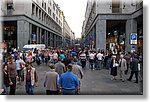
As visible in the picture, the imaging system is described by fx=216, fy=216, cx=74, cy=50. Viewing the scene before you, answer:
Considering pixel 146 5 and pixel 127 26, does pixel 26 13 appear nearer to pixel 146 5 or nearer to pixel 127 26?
pixel 127 26

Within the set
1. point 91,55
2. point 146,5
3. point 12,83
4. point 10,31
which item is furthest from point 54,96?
point 10,31

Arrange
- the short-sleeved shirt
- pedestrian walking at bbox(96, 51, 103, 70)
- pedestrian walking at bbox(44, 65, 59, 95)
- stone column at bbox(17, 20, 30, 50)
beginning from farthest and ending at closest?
stone column at bbox(17, 20, 30, 50)
pedestrian walking at bbox(96, 51, 103, 70)
pedestrian walking at bbox(44, 65, 59, 95)
the short-sleeved shirt

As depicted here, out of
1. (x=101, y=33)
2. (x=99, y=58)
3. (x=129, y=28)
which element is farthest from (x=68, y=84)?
(x=129, y=28)

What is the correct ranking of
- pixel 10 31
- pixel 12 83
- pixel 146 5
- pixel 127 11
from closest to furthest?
pixel 146 5 → pixel 12 83 → pixel 127 11 → pixel 10 31

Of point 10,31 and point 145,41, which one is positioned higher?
point 10,31

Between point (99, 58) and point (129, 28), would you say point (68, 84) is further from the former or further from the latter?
point (129, 28)

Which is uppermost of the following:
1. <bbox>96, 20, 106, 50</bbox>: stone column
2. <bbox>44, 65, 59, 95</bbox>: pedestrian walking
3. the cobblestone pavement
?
<bbox>96, 20, 106, 50</bbox>: stone column

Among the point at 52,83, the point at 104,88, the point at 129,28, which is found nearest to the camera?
the point at 52,83

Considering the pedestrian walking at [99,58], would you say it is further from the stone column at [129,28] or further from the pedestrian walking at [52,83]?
the pedestrian walking at [52,83]

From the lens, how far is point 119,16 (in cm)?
2597

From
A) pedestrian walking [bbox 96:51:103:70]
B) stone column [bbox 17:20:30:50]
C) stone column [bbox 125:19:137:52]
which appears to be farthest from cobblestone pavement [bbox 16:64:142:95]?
stone column [bbox 17:20:30:50]

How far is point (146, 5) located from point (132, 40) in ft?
21.1

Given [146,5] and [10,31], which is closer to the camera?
[146,5]

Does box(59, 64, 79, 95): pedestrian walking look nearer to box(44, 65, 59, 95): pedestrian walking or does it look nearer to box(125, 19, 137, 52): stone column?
box(44, 65, 59, 95): pedestrian walking
